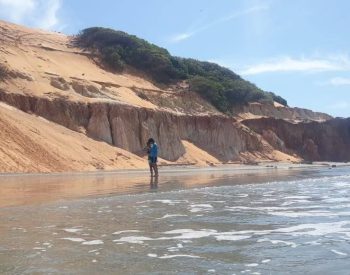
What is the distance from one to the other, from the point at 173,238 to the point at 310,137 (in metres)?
77.2

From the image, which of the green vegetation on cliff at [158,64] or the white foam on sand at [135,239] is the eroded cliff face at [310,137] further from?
the white foam on sand at [135,239]

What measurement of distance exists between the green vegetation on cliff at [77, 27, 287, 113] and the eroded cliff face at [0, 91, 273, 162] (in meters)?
10.0

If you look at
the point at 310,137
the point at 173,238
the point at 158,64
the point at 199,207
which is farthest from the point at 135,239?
the point at 310,137

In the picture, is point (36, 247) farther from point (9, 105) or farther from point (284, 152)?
point (284, 152)

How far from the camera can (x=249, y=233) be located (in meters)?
7.89

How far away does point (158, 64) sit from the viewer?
71438 mm

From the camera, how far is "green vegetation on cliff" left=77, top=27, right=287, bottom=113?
67500 mm

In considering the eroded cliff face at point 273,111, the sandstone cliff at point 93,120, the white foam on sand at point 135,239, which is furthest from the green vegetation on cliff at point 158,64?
the white foam on sand at point 135,239

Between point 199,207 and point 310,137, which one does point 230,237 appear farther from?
point 310,137

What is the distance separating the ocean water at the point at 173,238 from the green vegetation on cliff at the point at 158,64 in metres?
56.1

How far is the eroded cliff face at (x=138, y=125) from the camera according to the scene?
37.2m

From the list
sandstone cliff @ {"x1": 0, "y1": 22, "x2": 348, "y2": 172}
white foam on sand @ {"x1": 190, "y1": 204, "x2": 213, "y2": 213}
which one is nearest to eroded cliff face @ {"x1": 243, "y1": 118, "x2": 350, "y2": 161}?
sandstone cliff @ {"x1": 0, "y1": 22, "x2": 348, "y2": 172}

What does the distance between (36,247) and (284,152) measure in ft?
224

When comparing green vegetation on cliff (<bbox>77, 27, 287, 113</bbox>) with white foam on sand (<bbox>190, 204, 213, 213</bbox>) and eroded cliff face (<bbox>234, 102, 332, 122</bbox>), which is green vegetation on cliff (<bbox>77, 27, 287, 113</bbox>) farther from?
white foam on sand (<bbox>190, 204, 213, 213</bbox>)
